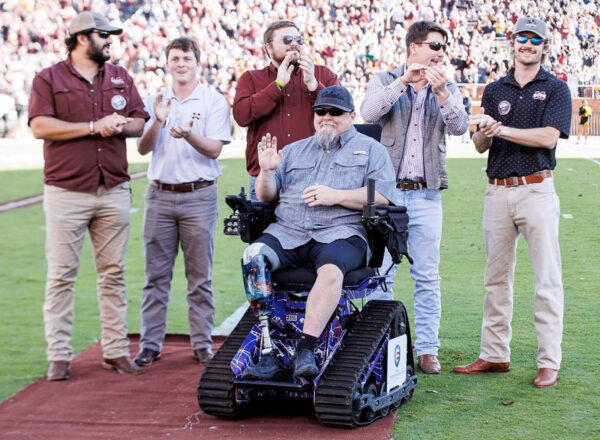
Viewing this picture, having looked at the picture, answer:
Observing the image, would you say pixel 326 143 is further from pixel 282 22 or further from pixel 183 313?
pixel 183 313

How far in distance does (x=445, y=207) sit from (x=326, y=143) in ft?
27.4

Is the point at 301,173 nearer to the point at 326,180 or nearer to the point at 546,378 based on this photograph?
the point at 326,180

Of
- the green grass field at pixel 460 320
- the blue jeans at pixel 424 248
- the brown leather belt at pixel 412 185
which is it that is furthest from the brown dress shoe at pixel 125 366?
the brown leather belt at pixel 412 185

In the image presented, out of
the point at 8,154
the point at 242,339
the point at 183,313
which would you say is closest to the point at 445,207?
the point at 183,313

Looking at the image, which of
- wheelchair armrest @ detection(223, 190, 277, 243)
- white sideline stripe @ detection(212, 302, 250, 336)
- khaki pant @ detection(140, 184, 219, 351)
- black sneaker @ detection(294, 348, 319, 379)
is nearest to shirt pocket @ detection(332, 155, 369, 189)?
wheelchair armrest @ detection(223, 190, 277, 243)

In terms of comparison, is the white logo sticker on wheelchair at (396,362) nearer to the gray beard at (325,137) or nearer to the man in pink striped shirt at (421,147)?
the man in pink striped shirt at (421,147)

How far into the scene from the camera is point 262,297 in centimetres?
505

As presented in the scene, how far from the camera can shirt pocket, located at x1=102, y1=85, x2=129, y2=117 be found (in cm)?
616

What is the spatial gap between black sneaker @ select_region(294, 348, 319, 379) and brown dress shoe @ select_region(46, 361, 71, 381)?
1794 mm

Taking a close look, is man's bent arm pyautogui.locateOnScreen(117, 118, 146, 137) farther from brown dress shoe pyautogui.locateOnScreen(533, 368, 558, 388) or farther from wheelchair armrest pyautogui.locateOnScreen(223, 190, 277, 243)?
brown dress shoe pyautogui.locateOnScreen(533, 368, 558, 388)

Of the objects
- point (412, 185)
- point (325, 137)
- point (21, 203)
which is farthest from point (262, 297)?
point (21, 203)

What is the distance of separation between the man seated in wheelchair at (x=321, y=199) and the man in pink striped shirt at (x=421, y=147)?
54 centimetres

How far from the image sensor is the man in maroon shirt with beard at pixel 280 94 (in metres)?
6.18

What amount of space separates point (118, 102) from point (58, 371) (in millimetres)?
1722
